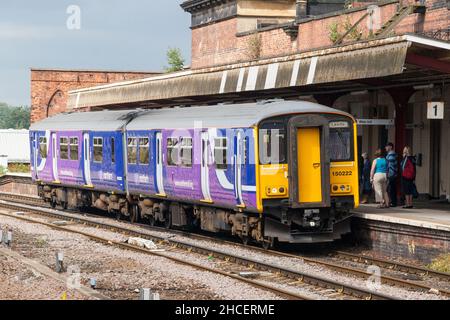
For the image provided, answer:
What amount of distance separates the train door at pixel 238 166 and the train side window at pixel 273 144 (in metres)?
0.60

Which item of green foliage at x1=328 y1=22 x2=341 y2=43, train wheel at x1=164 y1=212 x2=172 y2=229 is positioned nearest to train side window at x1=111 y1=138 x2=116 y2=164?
train wheel at x1=164 y1=212 x2=172 y2=229

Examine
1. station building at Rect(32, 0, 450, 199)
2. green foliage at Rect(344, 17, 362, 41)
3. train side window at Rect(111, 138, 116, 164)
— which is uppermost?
green foliage at Rect(344, 17, 362, 41)

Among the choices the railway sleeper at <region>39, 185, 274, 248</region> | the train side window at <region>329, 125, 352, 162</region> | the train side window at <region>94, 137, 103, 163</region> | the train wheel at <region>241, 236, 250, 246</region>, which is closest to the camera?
the train side window at <region>329, 125, 352, 162</region>

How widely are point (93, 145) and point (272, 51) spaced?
13.1 metres

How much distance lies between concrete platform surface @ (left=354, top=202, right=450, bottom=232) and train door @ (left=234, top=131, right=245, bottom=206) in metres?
2.68

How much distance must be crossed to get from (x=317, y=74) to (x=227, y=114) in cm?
281

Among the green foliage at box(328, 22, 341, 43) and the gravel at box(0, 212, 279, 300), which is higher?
the green foliage at box(328, 22, 341, 43)

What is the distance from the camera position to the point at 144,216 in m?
25.2

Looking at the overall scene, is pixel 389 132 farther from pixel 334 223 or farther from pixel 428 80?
pixel 334 223

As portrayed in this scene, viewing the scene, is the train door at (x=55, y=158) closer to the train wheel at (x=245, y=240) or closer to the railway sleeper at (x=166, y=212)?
the railway sleeper at (x=166, y=212)

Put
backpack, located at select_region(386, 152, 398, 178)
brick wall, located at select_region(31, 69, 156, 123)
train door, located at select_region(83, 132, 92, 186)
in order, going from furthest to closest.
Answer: brick wall, located at select_region(31, 69, 156, 123) < train door, located at select_region(83, 132, 92, 186) < backpack, located at select_region(386, 152, 398, 178)

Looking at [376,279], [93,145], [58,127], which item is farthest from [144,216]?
[376,279]

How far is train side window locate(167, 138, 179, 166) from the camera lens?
22.2 meters

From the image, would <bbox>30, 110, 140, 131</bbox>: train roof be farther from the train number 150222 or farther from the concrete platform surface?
the train number 150222
